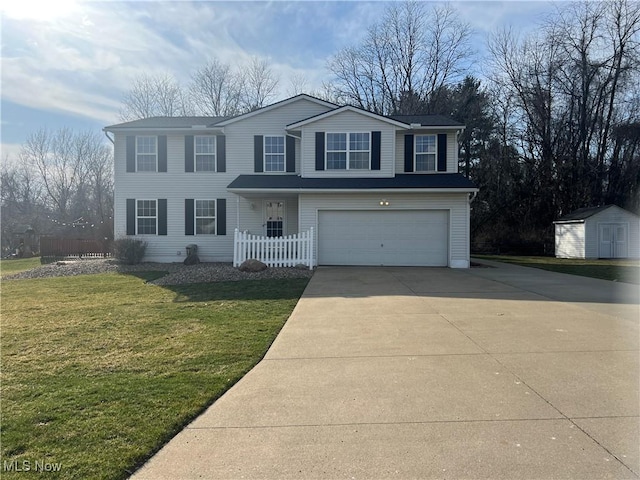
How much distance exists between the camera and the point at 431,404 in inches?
138

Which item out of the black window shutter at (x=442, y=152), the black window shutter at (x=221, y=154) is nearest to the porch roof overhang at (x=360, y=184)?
the black window shutter at (x=442, y=152)

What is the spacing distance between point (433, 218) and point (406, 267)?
2.24m

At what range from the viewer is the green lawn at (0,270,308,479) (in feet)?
9.20

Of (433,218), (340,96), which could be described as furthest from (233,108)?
(433,218)

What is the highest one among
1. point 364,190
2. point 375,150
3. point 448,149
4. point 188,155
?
point 448,149

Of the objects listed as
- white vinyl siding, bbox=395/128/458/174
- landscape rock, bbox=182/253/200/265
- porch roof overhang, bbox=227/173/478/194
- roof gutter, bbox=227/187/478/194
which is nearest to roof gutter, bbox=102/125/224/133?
porch roof overhang, bbox=227/173/478/194

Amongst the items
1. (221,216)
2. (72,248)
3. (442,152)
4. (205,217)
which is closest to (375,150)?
(442,152)

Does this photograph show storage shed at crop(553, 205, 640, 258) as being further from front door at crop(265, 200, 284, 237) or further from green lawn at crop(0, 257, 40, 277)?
green lawn at crop(0, 257, 40, 277)

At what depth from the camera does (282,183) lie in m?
15.6

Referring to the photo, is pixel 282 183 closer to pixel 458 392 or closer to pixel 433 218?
pixel 433 218

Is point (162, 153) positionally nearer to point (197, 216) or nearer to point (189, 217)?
point (189, 217)

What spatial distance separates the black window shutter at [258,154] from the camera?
56.4 ft

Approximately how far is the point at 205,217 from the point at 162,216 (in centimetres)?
190

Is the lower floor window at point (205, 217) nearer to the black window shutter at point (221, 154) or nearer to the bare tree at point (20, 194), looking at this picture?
the black window shutter at point (221, 154)
